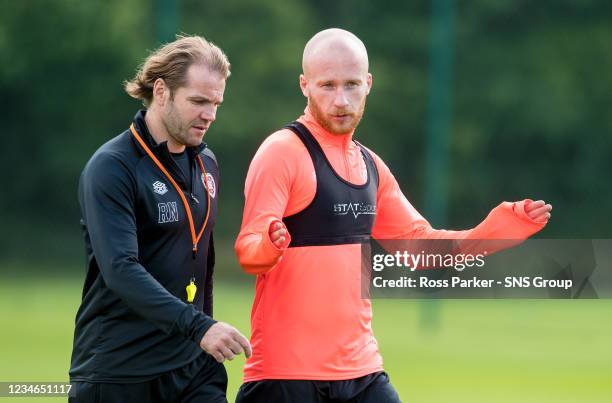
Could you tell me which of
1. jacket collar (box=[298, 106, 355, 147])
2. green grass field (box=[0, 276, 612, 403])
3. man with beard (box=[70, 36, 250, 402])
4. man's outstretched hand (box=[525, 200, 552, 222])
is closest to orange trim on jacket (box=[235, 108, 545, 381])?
jacket collar (box=[298, 106, 355, 147])

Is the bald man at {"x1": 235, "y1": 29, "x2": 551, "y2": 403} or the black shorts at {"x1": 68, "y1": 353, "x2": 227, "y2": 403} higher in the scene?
the bald man at {"x1": 235, "y1": 29, "x2": 551, "y2": 403}

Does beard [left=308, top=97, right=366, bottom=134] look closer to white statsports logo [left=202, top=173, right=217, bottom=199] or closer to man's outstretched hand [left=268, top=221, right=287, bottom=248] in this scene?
white statsports logo [left=202, top=173, right=217, bottom=199]

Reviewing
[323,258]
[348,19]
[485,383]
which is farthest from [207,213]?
[348,19]

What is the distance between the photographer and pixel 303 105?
618 inches

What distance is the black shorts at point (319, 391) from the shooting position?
14.4 feet

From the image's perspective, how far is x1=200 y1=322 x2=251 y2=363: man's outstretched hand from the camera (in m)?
3.87

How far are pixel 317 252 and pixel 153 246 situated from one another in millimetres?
619

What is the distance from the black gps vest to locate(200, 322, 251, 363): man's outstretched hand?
2.03ft

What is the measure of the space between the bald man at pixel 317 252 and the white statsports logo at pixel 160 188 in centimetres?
32

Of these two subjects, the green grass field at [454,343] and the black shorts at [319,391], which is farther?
the green grass field at [454,343]

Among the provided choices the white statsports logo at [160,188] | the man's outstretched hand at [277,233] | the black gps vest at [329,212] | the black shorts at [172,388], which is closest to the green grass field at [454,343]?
the black shorts at [172,388]

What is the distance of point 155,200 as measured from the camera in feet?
13.9

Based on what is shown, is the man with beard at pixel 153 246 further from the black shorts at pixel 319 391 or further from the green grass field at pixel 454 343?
the green grass field at pixel 454 343

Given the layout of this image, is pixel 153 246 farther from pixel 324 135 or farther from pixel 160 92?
pixel 324 135
